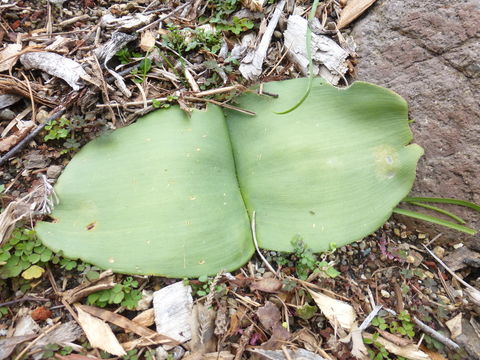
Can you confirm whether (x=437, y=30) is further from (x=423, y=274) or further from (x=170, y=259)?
(x=170, y=259)

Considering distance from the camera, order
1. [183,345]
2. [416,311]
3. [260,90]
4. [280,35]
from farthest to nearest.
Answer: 1. [280,35]
2. [260,90]
3. [416,311]
4. [183,345]

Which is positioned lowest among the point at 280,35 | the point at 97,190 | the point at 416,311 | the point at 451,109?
the point at 416,311

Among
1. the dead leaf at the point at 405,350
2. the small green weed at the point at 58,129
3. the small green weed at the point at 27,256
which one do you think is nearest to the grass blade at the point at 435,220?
the dead leaf at the point at 405,350

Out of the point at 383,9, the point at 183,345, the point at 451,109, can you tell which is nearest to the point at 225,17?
the point at 383,9

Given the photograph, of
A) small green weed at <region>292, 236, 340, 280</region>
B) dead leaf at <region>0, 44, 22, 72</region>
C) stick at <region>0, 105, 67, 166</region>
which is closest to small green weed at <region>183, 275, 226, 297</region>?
small green weed at <region>292, 236, 340, 280</region>

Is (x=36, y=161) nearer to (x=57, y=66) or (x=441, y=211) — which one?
(x=57, y=66)

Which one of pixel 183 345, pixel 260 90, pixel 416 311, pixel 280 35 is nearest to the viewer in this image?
pixel 183 345
